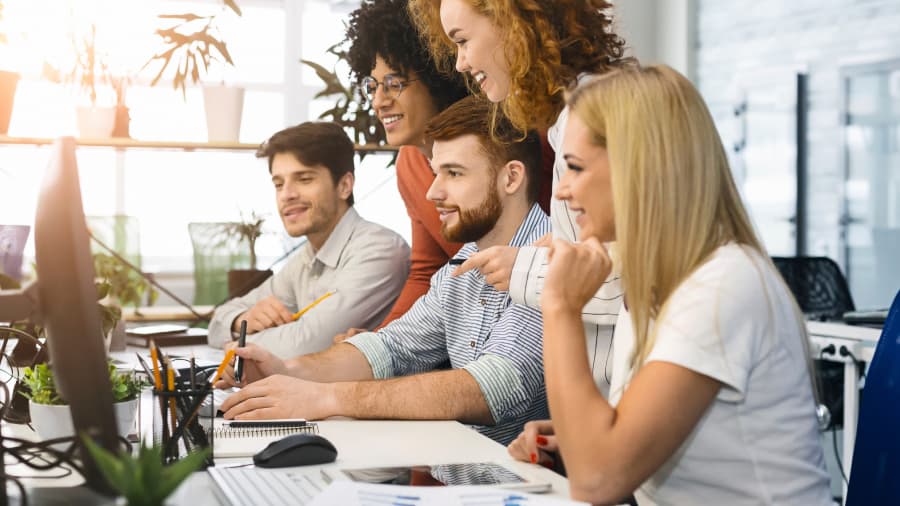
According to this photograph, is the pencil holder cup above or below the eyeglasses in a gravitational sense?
below

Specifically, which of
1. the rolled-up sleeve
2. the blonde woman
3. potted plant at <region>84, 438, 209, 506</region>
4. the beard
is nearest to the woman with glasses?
the beard

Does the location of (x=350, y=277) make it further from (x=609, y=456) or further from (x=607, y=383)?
(x=609, y=456)

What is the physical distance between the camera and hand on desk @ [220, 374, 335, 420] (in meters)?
1.61

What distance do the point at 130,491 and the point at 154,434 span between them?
80 centimetres

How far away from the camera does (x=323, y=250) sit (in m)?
2.76

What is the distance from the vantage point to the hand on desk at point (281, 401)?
1.61m

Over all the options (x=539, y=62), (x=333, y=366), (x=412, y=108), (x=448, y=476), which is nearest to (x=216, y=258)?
(x=412, y=108)

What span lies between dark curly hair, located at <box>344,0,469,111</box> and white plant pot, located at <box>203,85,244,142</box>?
1.36 feet

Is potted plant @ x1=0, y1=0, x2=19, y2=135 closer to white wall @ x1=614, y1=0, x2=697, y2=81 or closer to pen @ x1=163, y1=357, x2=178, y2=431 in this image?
pen @ x1=163, y1=357, x2=178, y2=431

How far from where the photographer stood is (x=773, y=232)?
6227 millimetres

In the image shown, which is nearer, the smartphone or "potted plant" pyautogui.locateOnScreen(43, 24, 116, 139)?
the smartphone

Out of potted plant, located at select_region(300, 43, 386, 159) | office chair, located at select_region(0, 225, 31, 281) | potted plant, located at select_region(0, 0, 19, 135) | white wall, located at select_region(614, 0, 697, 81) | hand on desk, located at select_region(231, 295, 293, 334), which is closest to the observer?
Answer: office chair, located at select_region(0, 225, 31, 281)

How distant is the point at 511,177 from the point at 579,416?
93 centimetres

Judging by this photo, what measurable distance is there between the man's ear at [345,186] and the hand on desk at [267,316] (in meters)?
0.41
